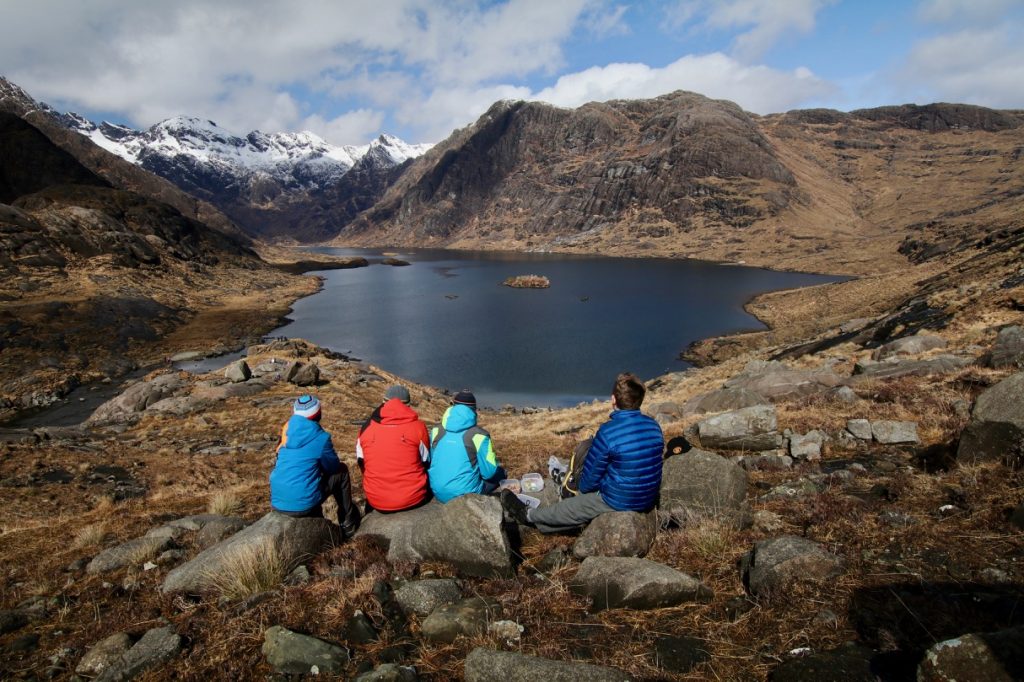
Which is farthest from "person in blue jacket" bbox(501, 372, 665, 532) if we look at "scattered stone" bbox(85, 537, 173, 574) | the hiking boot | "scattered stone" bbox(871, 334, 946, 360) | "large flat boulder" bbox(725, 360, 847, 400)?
"scattered stone" bbox(871, 334, 946, 360)

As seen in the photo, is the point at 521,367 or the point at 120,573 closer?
the point at 120,573

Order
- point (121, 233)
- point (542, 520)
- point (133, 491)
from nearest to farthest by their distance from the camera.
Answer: point (542, 520) → point (133, 491) → point (121, 233)

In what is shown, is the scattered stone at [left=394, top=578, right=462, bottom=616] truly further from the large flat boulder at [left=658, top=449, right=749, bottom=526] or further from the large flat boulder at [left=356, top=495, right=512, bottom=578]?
the large flat boulder at [left=658, top=449, right=749, bottom=526]

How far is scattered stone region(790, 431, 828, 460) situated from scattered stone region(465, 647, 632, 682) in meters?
6.82

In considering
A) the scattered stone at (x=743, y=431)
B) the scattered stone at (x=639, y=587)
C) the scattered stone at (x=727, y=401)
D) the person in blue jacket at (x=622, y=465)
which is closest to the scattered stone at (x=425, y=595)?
the scattered stone at (x=639, y=587)

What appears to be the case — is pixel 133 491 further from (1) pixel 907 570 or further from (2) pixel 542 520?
(1) pixel 907 570

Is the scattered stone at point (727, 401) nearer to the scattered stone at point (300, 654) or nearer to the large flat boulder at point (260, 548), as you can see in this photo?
the large flat boulder at point (260, 548)

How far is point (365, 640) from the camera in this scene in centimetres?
469

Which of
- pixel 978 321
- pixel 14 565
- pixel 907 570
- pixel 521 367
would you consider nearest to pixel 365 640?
pixel 907 570

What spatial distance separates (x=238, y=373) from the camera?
2662 cm

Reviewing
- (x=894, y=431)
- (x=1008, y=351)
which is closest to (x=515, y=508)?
(x=894, y=431)

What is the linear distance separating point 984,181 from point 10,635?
240m

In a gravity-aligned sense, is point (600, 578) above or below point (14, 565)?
above

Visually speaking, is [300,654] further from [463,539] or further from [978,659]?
[978,659]
